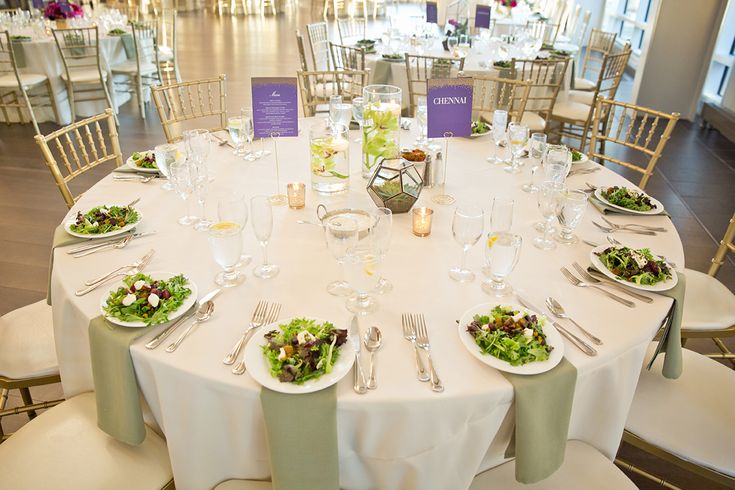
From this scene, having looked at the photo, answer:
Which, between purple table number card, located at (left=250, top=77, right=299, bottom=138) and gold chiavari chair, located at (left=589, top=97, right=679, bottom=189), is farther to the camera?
Result: gold chiavari chair, located at (left=589, top=97, right=679, bottom=189)

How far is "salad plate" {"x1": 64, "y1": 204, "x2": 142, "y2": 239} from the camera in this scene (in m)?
1.62

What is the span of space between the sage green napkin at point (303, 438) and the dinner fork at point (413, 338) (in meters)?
0.19

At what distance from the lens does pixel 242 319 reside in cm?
131

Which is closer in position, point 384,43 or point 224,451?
point 224,451

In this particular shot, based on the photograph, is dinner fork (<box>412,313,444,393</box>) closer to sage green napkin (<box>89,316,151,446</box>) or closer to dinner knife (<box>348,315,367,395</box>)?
dinner knife (<box>348,315,367,395</box>)

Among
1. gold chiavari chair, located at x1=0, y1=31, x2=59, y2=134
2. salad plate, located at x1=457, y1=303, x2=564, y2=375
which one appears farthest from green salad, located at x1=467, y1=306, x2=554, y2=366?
gold chiavari chair, located at x1=0, y1=31, x2=59, y2=134

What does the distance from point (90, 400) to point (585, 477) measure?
133 cm

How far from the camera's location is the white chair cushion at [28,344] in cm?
169

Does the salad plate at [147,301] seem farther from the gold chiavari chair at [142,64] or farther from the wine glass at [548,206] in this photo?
the gold chiavari chair at [142,64]

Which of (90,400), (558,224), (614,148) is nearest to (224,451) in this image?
(90,400)

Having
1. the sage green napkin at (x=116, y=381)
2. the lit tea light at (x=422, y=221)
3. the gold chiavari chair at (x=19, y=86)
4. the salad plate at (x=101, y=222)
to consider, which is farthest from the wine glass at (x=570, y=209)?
the gold chiavari chair at (x=19, y=86)

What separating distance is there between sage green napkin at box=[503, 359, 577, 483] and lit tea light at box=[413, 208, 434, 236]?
64 centimetres

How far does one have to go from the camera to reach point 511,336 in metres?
1.19

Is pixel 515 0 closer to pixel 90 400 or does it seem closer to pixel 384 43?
pixel 384 43
